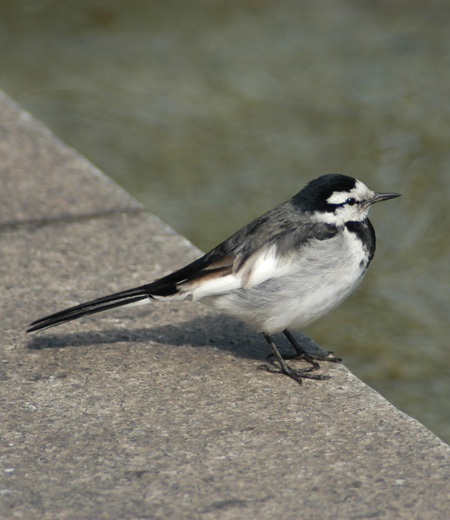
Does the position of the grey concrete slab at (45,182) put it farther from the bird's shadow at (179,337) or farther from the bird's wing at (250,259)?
the bird's wing at (250,259)

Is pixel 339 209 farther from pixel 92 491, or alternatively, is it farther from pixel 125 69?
pixel 125 69

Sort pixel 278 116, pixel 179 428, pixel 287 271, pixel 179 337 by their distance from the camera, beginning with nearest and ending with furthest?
1. pixel 179 428
2. pixel 287 271
3. pixel 179 337
4. pixel 278 116

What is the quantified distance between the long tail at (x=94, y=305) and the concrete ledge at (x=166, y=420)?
0.14 m

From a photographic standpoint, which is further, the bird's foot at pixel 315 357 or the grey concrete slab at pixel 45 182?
the grey concrete slab at pixel 45 182

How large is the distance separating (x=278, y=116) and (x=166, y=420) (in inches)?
206

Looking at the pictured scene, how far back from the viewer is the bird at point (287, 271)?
3969 millimetres

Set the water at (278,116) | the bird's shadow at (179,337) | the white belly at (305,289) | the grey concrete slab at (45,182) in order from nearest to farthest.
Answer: the white belly at (305,289) → the bird's shadow at (179,337) → the grey concrete slab at (45,182) → the water at (278,116)

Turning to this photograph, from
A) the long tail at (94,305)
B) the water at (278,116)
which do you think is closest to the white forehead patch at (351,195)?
the long tail at (94,305)

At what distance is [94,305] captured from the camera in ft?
13.8

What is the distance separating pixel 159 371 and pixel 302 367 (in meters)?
0.66

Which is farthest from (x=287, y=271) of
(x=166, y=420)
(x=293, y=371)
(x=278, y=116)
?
(x=278, y=116)

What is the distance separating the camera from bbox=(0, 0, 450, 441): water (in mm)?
6070

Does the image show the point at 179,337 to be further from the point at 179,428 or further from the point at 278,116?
the point at 278,116

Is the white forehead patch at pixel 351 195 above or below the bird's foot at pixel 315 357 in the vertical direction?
above
